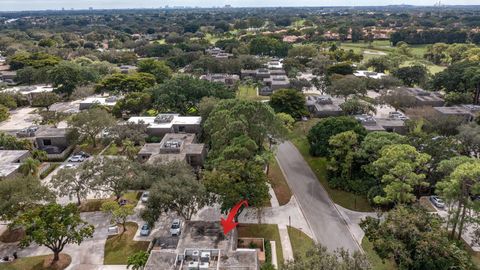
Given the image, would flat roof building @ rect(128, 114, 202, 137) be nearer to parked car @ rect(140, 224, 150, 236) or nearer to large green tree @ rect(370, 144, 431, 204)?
parked car @ rect(140, 224, 150, 236)

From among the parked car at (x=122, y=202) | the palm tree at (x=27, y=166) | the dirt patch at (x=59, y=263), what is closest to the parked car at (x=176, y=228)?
the parked car at (x=122, y=202)

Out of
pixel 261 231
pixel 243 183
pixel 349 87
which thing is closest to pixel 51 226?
pixel 243 183

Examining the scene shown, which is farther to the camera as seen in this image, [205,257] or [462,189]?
[462,189]

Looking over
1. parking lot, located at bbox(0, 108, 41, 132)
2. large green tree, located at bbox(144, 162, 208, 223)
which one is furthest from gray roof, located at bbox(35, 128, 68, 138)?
large green tree, located at bbox(144, 162, 208, 223)

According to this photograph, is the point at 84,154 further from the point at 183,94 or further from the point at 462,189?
the point at 462,189

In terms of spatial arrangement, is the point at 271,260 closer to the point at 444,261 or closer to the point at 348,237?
the point at 348,237

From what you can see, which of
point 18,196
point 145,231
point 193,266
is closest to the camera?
point 193,266
